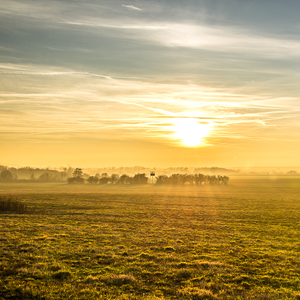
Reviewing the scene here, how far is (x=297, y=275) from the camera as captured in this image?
15.1 m

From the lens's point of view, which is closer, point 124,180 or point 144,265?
point 144,265

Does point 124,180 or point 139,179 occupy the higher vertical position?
point 139,179

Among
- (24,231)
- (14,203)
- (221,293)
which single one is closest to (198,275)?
(221,293)

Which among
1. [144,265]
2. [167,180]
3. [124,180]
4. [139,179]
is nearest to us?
[144,265]

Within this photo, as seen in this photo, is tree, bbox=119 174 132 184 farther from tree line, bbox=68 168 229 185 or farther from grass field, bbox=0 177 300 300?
grass field, bbox=0 177 300 300

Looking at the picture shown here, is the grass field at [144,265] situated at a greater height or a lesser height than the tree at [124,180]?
greater

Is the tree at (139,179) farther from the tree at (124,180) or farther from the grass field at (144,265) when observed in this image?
the grass field at (144,265)

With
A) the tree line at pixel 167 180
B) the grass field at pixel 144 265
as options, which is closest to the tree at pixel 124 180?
the tree line at pixel 167 180

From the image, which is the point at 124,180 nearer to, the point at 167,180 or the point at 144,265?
the point at 167,180

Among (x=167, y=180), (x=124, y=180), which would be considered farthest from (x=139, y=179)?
(x=167, y=180)

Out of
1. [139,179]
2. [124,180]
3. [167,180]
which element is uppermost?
[139,179]

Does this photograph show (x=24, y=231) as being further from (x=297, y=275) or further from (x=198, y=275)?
(x=297, y=275)

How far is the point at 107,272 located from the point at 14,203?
34.5m

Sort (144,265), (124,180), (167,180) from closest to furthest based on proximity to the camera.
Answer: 1. (144,265)
2. (167,180)
3. (124,180)
